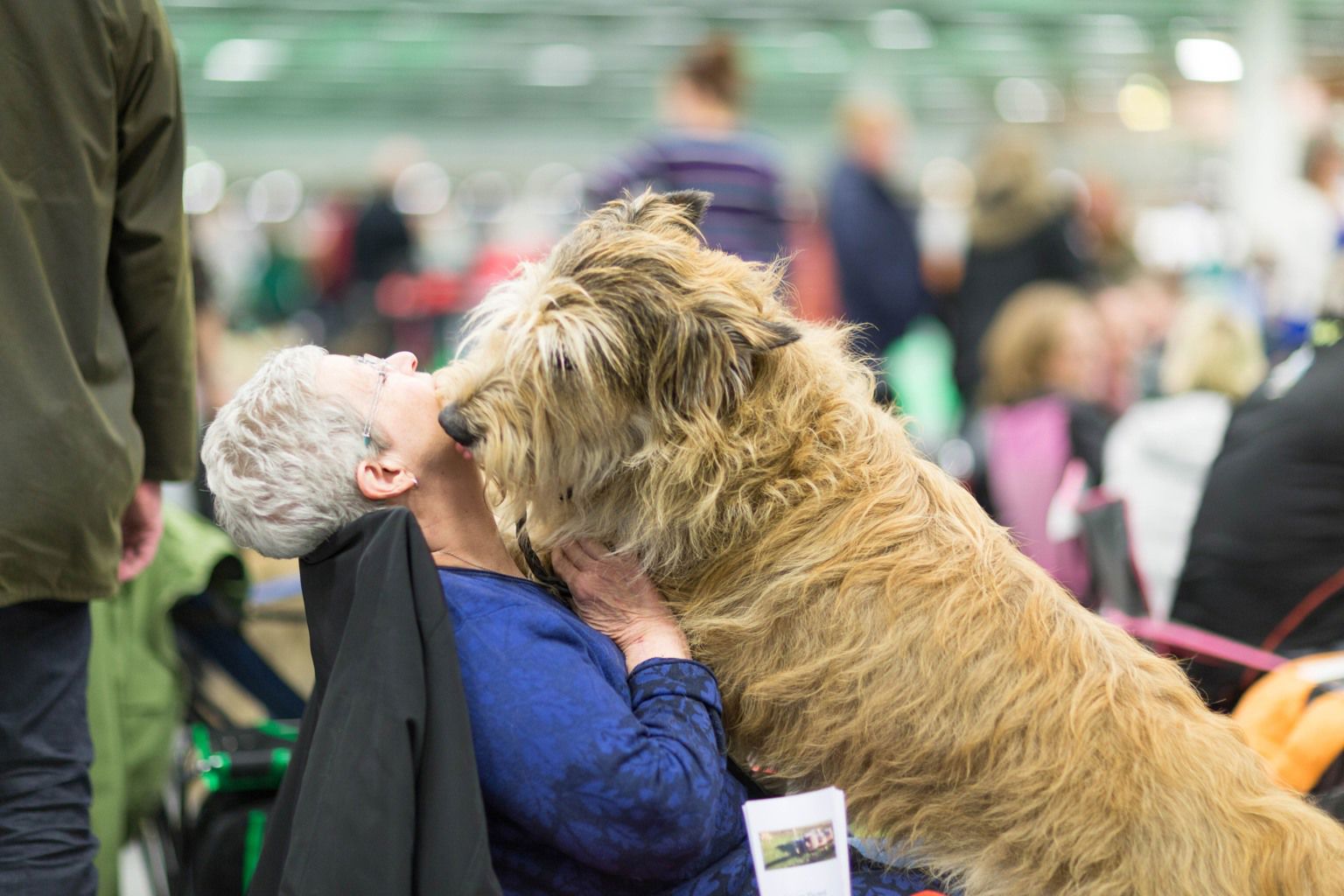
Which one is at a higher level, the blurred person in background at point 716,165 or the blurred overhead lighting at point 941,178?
the blurred person in background at point 716,165

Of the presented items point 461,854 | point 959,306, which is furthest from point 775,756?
point 959,306

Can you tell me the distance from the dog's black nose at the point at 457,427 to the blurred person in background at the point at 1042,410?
2.38 m

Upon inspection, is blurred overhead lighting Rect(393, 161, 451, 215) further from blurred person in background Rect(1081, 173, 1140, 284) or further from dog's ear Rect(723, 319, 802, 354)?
dog's ear Rect(723, 319, 802, 354)

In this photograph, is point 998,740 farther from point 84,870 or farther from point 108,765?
point 108,765

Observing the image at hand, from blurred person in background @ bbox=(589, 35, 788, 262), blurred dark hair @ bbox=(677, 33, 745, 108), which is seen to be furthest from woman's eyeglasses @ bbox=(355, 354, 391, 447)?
blurred dark hair @ bbox=(677, 33, 745, 108)

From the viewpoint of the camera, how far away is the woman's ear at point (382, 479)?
2.02 meters

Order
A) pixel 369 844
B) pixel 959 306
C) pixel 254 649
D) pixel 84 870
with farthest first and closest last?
pixel 959 306 → pixel 254 649 → pixel 84 870 → pixel 369 844

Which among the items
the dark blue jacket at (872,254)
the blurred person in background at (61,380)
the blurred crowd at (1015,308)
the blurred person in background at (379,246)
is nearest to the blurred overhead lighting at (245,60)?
the blurred crowd at (1015,308)

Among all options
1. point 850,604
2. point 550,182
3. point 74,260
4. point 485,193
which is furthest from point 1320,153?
point 485,193

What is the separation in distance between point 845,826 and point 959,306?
570 cm

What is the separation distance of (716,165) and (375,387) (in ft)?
8.89

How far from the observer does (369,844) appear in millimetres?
1675

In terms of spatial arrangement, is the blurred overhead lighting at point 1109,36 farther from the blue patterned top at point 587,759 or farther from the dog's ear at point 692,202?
the blue patterned top at point 587,759

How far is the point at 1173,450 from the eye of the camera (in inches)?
163
